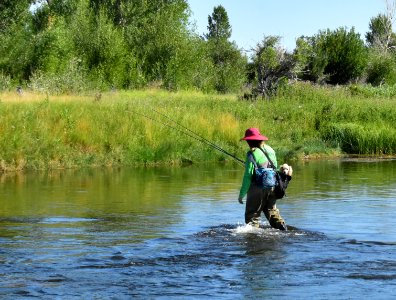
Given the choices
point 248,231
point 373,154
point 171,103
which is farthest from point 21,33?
point 248,231

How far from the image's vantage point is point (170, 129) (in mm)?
27844

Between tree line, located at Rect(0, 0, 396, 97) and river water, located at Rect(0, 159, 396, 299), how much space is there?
24.8 m

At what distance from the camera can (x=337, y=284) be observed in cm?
999

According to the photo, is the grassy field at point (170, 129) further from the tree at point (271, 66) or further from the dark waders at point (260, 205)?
the dark waders at point (260, 205)

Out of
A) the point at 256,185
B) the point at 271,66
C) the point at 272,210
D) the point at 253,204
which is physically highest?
the point at 271,66

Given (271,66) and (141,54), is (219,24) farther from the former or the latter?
(271,66)

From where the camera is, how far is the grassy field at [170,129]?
25328 millimetres

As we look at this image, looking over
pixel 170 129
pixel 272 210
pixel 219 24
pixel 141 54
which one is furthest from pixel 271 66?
pixel 219 24

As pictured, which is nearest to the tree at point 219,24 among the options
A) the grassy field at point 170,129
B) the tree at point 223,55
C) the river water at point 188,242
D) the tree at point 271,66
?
the tree at point 223,55

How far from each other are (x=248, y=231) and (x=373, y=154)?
17.9 meters

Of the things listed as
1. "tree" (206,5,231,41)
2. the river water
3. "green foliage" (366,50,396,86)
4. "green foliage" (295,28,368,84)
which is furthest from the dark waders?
"tree" (206,5,231,41)

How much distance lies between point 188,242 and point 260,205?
45.4 inches

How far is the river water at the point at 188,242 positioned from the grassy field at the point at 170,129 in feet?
13.7

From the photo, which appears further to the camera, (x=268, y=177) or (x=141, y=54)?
(x=141, y=54)
